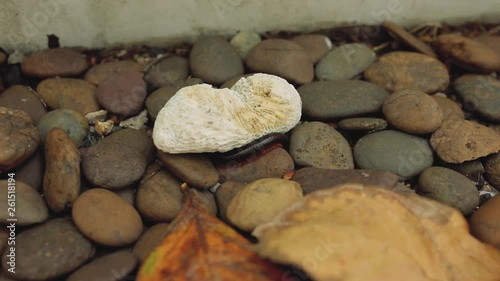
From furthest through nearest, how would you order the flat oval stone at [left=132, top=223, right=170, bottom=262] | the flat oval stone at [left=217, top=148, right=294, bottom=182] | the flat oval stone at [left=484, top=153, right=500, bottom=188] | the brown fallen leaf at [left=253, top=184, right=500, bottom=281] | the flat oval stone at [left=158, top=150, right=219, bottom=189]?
the flat oval stone at [left=484, top=153, right=500, bottom=188] < the flat oval stone at [left=217, top=148, right=294, bottom=182] < the flat oval stone at [left=158, top=150, right=219, bottom=189] < the flat oval stone at [left=132, top=223, right=170, bottom=262] < the brown fallen leaf at [left=253, top=184, right=500, bottom=281]

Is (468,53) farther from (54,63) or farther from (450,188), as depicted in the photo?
(54,63)

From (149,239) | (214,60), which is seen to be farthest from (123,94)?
(149,239)

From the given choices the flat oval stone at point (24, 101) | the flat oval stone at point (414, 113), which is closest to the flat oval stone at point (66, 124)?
the flat oval stone at point (24, 101)

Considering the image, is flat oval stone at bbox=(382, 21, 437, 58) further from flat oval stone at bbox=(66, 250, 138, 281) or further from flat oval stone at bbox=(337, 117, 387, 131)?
flat oval stone at bbox=(66, 250, 138, 281)

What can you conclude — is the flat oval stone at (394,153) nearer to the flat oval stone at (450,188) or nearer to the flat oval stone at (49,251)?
the flat oval stone at (450,188)

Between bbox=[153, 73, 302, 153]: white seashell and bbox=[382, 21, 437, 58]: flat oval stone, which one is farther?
bbox=[382, 21, 437, 58]: flat oval stone

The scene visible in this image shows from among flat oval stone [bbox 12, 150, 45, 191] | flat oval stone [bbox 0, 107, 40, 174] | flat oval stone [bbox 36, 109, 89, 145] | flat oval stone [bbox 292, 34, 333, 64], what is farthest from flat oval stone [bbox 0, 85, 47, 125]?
flat oval stone [bbox 292, 34, 333, 64]
